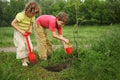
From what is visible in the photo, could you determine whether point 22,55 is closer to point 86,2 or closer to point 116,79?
point 116,79

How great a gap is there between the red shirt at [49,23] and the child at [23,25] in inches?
9.5

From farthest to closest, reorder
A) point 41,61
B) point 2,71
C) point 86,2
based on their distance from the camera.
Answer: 1. point 86,2
2. point 41,61
3. point 2,71

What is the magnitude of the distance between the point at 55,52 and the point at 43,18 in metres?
0.81

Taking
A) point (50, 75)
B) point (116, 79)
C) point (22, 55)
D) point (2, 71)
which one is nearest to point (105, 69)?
point (116, 79)

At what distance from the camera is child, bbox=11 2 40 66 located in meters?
6.22

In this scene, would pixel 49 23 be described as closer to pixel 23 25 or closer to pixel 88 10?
pixel 23 25

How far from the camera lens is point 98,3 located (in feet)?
55.3

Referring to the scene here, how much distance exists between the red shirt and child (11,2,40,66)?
0.24 metres

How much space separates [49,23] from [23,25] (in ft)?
1.79

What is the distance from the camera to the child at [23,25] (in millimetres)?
6218

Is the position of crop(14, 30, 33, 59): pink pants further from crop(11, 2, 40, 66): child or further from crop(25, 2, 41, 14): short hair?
crop(25, 2, 41, 14): short hair

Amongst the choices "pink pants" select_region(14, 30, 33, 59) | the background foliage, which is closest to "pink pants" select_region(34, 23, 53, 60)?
"pink pants" select_region(14, 30, 33, 59)

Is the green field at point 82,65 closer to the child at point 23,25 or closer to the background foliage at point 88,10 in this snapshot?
the child at point 23,25

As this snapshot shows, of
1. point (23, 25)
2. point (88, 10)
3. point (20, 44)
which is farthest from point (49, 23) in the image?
point (88, 10)
